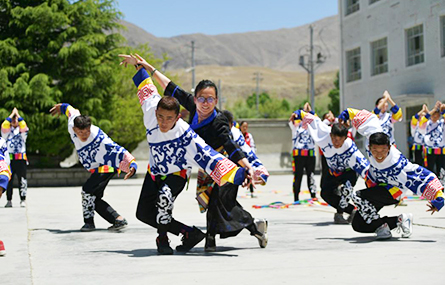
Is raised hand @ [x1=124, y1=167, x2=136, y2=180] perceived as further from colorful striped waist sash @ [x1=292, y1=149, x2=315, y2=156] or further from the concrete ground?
colorful striped waist sash @ [x1=292, y1=149, x2=315, y2=156]

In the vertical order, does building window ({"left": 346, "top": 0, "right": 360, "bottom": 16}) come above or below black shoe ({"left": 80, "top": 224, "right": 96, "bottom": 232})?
above

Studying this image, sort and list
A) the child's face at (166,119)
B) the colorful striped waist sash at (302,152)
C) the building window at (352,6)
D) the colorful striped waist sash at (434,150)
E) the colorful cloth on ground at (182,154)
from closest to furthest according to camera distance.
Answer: the colorful cloth on ground at (182,154) → the child's face at (166,119) → the colorful striped waist sash at (302,152) → the colorful striped waist sash at (434,150) → the building window at (352,6)

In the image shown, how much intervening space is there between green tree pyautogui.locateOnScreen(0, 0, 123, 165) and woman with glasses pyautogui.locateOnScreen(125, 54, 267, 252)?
18.8 metres

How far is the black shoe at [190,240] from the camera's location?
6.87m

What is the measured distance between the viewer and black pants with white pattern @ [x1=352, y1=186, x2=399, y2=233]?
762cm

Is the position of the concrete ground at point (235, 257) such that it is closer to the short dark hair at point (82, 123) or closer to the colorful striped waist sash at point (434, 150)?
the short dark hair at point (82, 123)

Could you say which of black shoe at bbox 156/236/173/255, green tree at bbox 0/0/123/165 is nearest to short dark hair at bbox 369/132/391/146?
black shoe at bbox 156/236/173/255

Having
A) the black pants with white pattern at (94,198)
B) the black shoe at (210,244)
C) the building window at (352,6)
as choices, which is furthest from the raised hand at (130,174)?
the building window at (352,6)

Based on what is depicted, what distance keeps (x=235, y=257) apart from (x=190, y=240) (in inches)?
27.0

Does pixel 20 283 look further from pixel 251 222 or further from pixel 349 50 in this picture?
pixel 349 50

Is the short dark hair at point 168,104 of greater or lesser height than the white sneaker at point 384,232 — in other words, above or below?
above

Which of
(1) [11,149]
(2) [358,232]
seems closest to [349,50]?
(1) [11,149]

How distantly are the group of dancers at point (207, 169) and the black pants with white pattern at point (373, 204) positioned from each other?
0.4 inches

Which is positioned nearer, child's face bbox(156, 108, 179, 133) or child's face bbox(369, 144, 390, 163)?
child's face bbox(156, 108, 179, 133)
